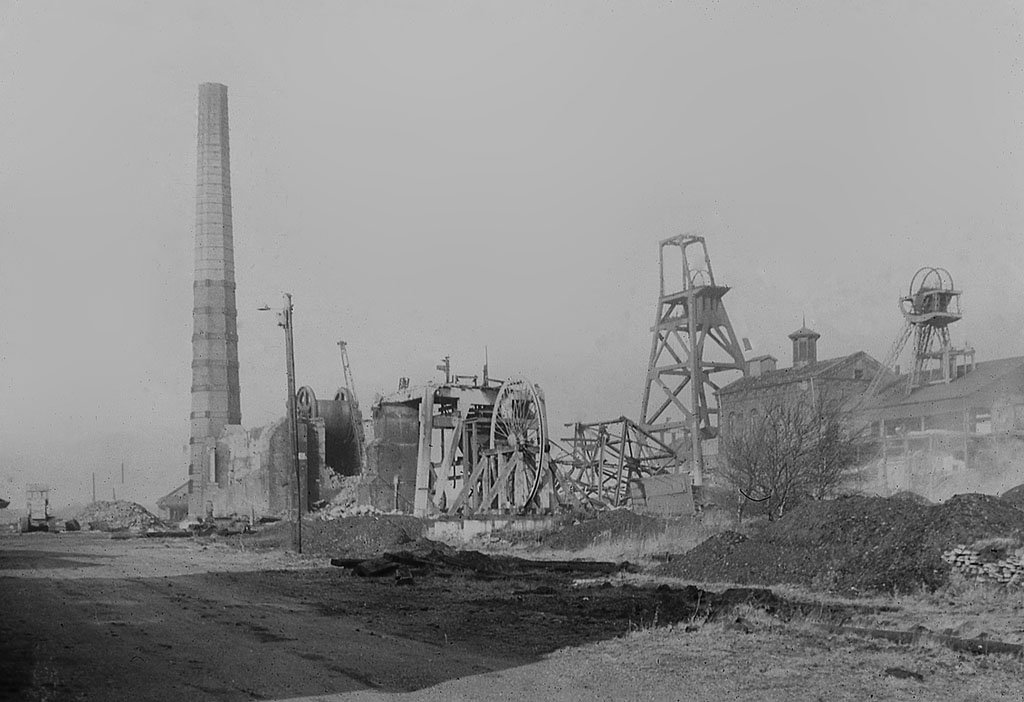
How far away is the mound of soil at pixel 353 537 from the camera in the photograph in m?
27.2

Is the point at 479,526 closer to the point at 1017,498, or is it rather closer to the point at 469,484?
the point at 469,484

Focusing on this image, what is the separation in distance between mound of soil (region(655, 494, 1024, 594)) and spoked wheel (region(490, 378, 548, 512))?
1566 centimetres

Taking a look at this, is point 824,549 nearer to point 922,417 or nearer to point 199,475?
point 922,417

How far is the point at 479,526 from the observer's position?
32688mm

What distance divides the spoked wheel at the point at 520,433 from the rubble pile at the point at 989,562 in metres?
19.5

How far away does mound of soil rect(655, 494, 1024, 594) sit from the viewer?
15617 millimetres

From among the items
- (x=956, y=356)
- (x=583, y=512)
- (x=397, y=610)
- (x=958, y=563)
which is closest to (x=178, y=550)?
(x=583, y=512)

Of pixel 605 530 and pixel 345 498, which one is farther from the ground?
pixel 605 530

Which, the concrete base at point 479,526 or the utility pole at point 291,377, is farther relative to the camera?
the concrete base at point 479,526

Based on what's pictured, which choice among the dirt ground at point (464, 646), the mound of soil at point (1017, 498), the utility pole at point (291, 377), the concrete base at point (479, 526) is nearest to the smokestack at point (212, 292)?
the concrete base at point (479, 526)

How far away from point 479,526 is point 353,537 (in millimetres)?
4971

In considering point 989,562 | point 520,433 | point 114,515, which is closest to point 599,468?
point 520,433

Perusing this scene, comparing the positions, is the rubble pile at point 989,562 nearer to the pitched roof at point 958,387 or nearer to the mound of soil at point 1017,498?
the mound of soil at point 1017,498

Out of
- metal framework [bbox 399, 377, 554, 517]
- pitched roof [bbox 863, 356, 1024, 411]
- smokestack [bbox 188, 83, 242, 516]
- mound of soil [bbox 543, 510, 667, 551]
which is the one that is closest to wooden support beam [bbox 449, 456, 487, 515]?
metal framework [bbox 399, 377, 554, 517]
